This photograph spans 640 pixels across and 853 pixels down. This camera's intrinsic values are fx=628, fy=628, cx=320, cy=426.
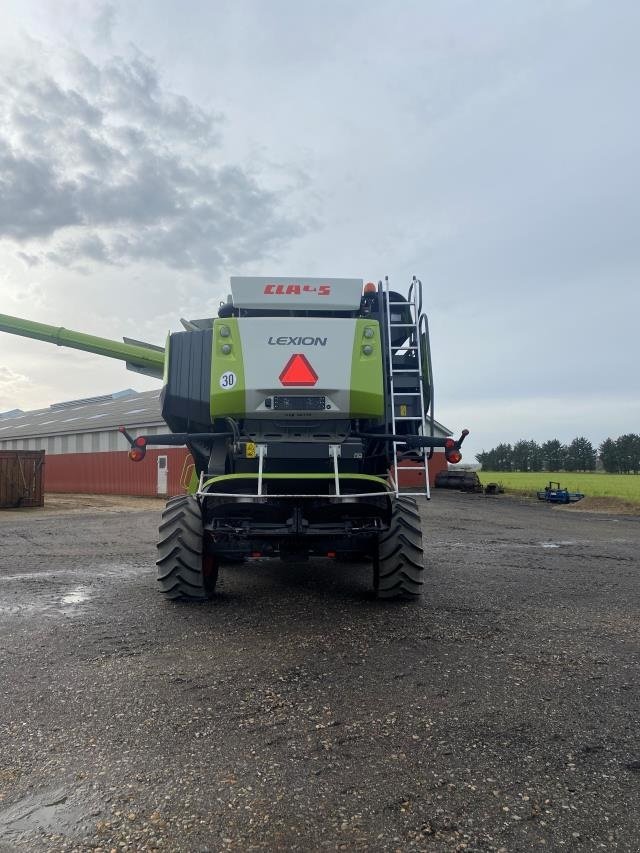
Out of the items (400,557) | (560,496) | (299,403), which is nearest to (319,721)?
(400,557)

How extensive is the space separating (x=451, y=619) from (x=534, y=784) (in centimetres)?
301

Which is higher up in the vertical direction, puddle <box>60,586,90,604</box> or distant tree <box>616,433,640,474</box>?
distant tree <box>616,433,640,474</box>

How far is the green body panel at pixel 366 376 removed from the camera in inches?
244

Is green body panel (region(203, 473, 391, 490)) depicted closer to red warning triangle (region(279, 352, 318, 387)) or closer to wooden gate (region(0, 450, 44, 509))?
red warning triangle (region(279, 352, 318, 387))

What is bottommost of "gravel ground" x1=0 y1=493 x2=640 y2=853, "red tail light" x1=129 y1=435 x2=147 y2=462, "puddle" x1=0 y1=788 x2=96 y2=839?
"puddle" x1=0 y1=788 x2=96 y2=839

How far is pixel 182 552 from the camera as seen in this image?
622 cm

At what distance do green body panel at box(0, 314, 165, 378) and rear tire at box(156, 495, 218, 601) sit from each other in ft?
14.5

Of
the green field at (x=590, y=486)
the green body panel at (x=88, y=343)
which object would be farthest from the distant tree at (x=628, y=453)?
the green body panel at (x=88, y=343)

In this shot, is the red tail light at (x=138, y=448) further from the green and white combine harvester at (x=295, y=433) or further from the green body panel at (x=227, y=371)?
the green body panel at (x=227, y=371)

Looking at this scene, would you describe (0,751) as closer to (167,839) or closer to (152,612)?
(167,839)

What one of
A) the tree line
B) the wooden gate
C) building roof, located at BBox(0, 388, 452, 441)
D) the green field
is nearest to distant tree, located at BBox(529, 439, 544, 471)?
the tree line

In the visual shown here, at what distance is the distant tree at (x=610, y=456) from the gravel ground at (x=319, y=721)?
76.5 m

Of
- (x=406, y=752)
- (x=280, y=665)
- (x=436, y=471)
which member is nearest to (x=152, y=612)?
(x=280, y=665)

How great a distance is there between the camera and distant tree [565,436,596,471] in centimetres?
8038
